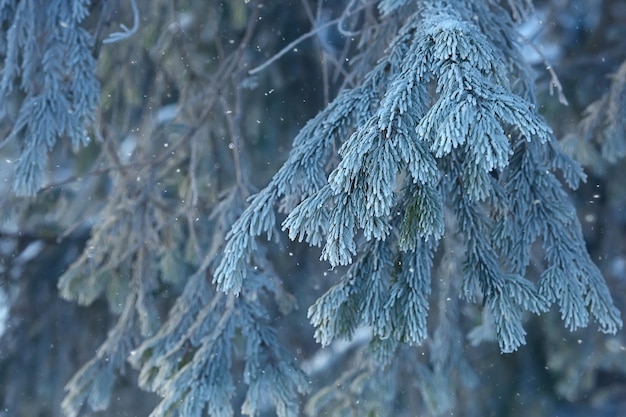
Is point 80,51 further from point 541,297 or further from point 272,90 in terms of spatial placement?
point 272,90

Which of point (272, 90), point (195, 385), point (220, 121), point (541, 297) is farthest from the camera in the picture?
point (272, 90)

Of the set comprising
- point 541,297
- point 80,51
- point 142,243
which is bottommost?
point 541,297

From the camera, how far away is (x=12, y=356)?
430cm

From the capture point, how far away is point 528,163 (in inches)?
76.9

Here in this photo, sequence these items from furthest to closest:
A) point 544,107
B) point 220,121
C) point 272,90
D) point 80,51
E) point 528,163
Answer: point 272,90 < point 544,107 < point 220,121 < point 80,51 < point 528,163

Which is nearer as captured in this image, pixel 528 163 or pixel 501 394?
pixel 528 163

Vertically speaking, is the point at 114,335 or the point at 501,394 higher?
the point at 114,335

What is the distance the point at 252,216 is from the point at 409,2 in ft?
2.76

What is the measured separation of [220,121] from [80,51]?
133cm

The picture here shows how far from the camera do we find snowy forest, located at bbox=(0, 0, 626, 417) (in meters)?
1.68

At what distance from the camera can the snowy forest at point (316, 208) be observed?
1.68 meters

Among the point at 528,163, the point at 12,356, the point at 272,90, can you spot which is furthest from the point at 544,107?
the point at 12,356

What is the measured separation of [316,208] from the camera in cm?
165

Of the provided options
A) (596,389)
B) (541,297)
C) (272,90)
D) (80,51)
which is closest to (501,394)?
(596,389)
